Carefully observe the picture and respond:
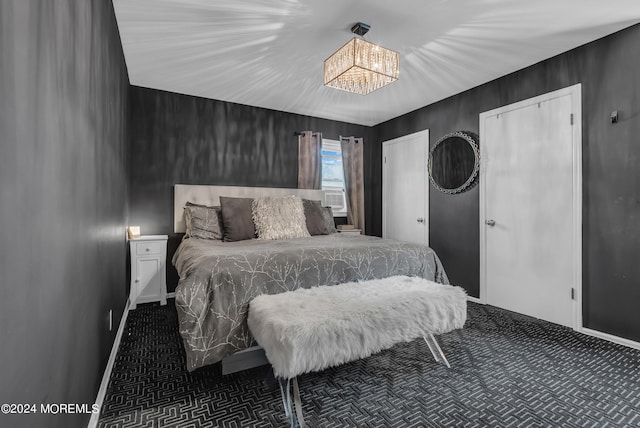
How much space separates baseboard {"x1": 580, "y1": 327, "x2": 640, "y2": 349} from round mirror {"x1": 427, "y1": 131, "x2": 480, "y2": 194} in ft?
5.78

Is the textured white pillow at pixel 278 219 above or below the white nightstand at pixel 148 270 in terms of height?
above

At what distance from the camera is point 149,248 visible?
131 inches

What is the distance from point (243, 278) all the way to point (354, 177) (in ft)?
11.0

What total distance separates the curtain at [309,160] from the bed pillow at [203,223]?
151 centimetres

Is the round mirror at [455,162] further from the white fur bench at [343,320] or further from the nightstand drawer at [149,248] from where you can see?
the nightstand drawer at [149,248]

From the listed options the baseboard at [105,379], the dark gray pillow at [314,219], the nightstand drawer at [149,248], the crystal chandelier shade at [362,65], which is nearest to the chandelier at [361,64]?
the crystal chandelier shade at [362,65]

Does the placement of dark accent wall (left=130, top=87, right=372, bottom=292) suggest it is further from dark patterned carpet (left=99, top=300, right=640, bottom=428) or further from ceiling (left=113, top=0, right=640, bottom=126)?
dark patterned carpet (left=99, top=300, right=640, bottom=428)

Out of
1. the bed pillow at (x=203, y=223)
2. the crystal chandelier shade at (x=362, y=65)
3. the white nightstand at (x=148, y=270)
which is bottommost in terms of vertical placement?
the white nightstand at (x=148, y=270)

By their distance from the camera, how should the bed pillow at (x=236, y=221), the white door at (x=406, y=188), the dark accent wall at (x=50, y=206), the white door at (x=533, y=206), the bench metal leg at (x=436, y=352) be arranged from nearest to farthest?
the dark accent wall at (x=50, y=206), the bench metal leg at (x=436, y=352), the white door at (x=533, y=206), the bed pillow at (x=236, y=221), the white door at (x=406, y=188)

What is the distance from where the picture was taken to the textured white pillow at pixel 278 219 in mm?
3232

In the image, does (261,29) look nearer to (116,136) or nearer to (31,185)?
(116,136)

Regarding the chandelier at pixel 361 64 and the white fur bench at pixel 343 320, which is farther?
the chandelier at pixel 361 64

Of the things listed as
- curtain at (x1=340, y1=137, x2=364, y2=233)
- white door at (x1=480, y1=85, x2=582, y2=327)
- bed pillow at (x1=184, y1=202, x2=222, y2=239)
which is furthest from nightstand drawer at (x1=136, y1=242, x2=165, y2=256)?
white door at (x1=480, y1=85, x2=582, y2=327)

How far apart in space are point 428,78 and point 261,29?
1917 millimetres
